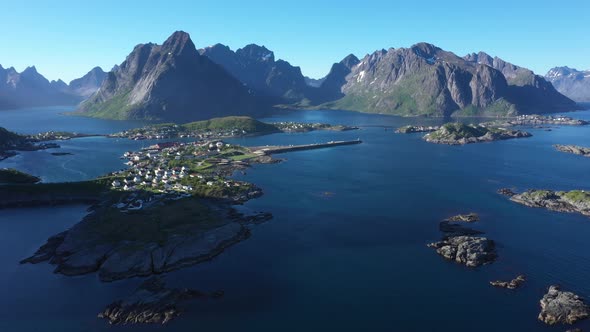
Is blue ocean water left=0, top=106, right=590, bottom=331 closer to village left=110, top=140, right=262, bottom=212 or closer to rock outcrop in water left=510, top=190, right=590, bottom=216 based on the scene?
rock outcrop in water left=510, top=190, right=590, bottom=216

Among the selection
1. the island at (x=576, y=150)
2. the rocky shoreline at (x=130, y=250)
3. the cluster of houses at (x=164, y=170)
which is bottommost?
the rocky shoreline at (x=130, y=250)

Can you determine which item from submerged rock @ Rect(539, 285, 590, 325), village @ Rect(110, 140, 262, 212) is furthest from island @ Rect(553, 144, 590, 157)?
submerged rock @ Rect(539, 285, 590, 325)

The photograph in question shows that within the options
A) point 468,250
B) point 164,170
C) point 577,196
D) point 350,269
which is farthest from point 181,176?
point 577,196

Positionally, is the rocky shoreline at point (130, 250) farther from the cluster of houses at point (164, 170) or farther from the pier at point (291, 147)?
the pier at point (291, 147)

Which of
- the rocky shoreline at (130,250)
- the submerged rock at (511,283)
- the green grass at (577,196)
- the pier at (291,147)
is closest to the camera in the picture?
the submerged rock at (511,283)

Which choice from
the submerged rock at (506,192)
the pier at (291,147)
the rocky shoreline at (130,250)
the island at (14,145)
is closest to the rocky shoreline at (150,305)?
the rocky shoreline at (130,250)

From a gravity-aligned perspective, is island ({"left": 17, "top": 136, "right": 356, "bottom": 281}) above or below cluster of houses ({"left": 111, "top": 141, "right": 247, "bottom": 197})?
below
